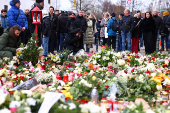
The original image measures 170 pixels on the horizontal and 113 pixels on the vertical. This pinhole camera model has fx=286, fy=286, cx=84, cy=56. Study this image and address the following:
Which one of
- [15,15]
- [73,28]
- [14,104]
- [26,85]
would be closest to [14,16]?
[15,15]

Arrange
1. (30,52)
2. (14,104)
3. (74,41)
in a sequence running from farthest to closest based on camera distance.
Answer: (74,41) → (30,52) → (14,104)

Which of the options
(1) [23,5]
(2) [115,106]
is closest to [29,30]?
(2) [115,106]

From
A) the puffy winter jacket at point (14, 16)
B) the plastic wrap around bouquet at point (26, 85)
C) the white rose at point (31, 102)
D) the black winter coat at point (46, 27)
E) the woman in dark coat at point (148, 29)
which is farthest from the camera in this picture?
the woman in dark coat at point (148, 29)

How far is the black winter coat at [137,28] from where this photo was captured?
11.1 m

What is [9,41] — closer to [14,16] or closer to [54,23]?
[14,16]

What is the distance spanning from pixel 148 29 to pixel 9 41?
218 inches

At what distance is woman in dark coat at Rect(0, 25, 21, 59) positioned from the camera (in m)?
7.32

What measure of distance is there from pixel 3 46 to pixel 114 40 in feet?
19.7

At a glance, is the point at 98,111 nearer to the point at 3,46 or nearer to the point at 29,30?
the point at 3,46

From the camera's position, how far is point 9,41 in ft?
24.5

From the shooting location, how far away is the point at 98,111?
2.48 meters

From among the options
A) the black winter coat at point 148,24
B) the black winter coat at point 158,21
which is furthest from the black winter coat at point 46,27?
the black winter coat at point 158,21

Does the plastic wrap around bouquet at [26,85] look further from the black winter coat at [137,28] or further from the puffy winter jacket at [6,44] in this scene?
the black winter coat at [137,28]

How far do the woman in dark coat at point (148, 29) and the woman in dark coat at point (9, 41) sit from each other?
5.25m
